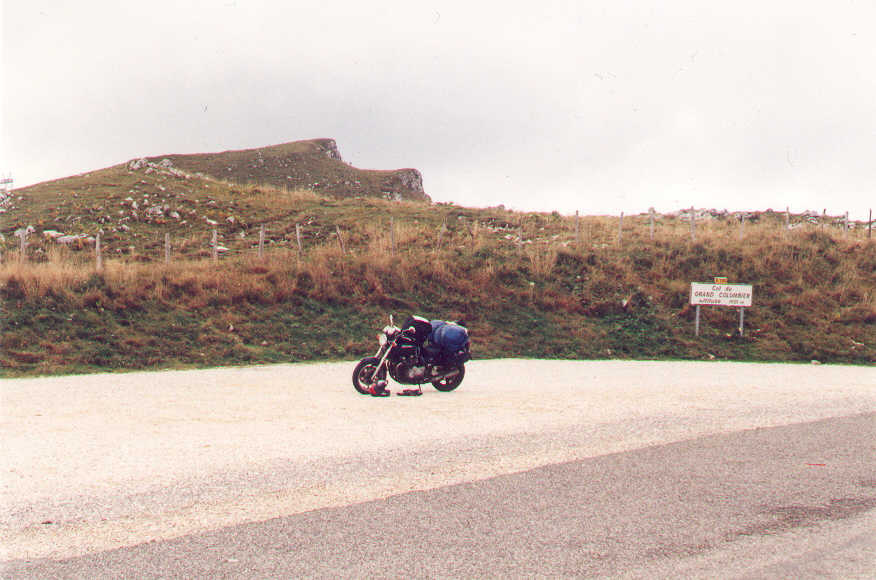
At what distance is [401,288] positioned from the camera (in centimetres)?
2319

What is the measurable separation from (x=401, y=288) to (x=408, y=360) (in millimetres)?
11449

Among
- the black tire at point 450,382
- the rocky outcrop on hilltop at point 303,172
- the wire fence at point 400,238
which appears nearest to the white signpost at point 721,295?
the wire fence at point 400,238

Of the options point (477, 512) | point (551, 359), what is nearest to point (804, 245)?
point (551, 359)

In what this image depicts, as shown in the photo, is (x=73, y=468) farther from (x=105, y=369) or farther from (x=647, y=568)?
(x=105, y=369)

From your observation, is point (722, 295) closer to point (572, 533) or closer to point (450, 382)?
point (450, 382)

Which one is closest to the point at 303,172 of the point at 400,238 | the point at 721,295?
the point at 400,238

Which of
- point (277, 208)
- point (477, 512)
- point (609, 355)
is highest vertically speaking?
Result: point (277, 208)

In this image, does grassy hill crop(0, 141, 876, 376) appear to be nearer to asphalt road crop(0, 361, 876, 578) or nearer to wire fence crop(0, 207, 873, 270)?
wire fence crop(0, 207, 873, 270)

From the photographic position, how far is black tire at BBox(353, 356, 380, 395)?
11.6 metres

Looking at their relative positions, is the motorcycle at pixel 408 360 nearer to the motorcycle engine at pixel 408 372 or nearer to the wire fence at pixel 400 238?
the motorcycle engine at pixel 408 372

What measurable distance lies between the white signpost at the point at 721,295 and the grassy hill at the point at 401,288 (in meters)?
0.84

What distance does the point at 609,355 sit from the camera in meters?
19.5

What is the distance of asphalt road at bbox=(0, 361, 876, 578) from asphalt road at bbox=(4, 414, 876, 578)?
0.07ft

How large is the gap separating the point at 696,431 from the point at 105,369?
11.4 m
